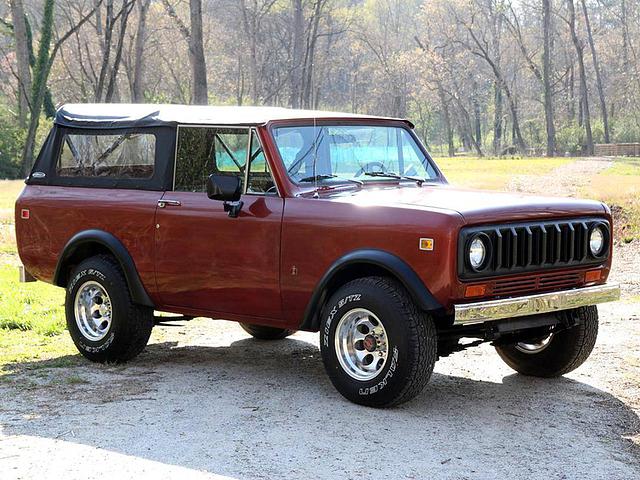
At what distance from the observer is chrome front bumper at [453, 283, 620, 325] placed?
250 inches

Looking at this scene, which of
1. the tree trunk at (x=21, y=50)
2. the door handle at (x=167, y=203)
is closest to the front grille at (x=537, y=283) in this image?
the door handle at (x=167, y=203)

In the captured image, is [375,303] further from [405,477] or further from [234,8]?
[234,8]

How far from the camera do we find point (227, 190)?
7.28 metres

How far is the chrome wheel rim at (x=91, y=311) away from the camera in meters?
8.41

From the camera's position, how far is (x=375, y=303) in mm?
6645

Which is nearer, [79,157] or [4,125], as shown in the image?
[79,157]

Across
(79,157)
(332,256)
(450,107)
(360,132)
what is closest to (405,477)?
(332,256)

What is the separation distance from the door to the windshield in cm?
23

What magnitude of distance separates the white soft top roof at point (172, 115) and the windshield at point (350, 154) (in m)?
0.12

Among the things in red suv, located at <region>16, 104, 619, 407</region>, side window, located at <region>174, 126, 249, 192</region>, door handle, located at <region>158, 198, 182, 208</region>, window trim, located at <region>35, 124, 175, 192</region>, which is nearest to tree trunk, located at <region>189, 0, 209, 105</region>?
window trim, located at <region>35, 124, 175, 192</region>

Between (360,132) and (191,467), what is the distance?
3.24 m

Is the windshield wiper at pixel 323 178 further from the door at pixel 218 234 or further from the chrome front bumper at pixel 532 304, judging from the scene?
the chrome front bumper at pixel 532 304

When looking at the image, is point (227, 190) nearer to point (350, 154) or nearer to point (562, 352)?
point (350, 154)

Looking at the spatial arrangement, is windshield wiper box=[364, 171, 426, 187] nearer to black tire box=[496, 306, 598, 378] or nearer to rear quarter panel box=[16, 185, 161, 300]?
black tire box=[496, 306, 598, 378]
